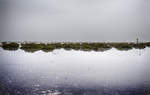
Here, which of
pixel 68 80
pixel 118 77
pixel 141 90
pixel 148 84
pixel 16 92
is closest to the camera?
pixel 16 92

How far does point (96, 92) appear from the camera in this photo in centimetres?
635

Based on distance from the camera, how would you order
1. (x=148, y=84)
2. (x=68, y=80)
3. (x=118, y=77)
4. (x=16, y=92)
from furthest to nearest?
(x=118, y=77)
(x=68, y=80)
(x=148, y=84)
(x=16, y=92)

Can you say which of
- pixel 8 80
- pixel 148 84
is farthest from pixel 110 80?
pixel 8 80

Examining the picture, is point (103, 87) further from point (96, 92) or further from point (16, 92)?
point (16, 92)

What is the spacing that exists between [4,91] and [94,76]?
13.0 feet

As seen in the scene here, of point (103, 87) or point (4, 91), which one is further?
point (103, 87)

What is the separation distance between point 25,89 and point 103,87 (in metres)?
2.55

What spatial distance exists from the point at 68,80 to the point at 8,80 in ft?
7.27

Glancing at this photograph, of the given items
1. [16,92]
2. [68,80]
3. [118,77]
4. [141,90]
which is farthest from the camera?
[118,77]

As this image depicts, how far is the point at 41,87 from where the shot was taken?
681 centimetres

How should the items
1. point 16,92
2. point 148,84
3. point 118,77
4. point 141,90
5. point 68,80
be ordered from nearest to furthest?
1. point 16,92
2. point 141,90
3. point 148,84
4. point 68,80
5. point 118,77

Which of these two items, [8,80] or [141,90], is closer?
[141,90]

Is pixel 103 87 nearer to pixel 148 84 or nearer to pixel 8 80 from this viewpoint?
pixel 148 84

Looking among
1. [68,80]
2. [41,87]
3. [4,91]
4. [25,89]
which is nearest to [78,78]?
[68,80]
